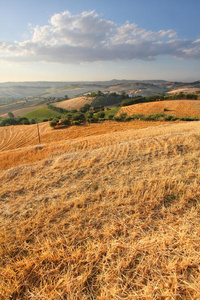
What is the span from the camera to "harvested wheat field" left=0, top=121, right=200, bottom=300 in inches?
75.0

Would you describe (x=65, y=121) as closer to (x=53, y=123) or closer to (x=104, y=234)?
(x=53, y=123)

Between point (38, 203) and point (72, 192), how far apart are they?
0.96 metres

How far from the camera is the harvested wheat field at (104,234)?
1905mm

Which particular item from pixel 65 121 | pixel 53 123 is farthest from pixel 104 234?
pixel 65 121

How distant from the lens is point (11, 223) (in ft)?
10.3

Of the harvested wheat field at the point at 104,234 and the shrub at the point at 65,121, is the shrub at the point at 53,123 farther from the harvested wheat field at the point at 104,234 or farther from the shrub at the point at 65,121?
the harvested wheat field at the point at 104,234

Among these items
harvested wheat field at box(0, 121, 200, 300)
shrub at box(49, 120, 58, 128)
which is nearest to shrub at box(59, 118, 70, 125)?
shrub at box(49, 120, 58, 128)

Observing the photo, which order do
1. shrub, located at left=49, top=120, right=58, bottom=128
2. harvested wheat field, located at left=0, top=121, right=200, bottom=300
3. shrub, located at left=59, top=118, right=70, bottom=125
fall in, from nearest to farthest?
harvested wheat field, located at left=0, top=121, right=200, bottom=300 < shrub, located at left=49, top=120, right=58, bottom=128 < shrub, located at left=59, top=118, right=70, bottom=125

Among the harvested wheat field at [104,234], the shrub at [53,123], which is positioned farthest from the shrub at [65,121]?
the harvested wheat field at [104,234]

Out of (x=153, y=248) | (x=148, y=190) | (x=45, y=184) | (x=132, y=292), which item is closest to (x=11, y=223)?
(x=45, y=184)

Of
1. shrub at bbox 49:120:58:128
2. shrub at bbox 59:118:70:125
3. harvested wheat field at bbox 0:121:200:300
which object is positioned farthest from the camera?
shrub at bbox 59:118:70:125

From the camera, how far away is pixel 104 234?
8.61 feet

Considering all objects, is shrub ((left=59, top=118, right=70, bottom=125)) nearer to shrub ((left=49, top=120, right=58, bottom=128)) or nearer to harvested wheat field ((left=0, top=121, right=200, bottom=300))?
shrub ((left=49, top=120, right=58, bottom=128))

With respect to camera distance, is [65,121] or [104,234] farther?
[65,121]
